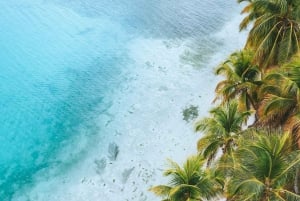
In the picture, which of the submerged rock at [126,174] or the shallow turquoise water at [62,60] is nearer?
the submerged rock at [126,174]

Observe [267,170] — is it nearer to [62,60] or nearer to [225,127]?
[225,127]

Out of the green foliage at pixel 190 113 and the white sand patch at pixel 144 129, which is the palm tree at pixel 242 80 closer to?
the white sand patch at pixel 144 129

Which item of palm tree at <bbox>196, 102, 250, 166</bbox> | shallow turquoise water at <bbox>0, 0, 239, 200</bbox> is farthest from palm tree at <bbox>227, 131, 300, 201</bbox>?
shallow turquoise water at <bbox>0, 0, 239, 200</bbox>

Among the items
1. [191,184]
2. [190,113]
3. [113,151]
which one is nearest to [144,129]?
[113,151]

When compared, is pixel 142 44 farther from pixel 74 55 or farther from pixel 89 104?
pixel 89 104

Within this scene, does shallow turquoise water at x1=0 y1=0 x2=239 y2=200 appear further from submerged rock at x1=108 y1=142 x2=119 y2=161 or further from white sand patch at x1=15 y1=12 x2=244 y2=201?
submerged rock at x1=108 y1=142 x2=119 y2=161

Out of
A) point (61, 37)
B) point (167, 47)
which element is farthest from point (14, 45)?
point (167, 47)

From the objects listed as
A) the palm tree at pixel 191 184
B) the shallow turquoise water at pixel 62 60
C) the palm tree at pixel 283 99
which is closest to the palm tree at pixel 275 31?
the palm tree at pixel 283 99
